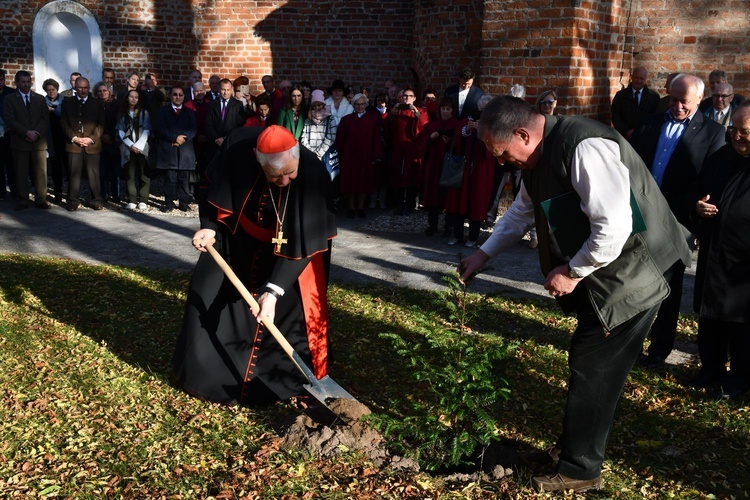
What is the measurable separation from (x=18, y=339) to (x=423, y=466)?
3.63 m

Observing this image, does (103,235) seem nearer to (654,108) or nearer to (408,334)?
(408,334)

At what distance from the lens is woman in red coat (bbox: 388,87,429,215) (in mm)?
11383

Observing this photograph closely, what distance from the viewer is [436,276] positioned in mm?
8156

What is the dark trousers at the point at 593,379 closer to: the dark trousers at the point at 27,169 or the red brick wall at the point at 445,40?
the red brick wall at the point at 445,40

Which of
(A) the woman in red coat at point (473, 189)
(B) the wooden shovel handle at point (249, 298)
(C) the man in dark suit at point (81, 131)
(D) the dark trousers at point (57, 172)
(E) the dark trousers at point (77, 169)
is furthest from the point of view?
(D) the dark trousers at point (57, 172)

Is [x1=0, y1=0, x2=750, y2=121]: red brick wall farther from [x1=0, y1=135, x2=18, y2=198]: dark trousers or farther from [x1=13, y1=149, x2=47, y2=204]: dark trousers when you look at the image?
[x1=13, y1=149, x2=47, y2=204]: dark trousers

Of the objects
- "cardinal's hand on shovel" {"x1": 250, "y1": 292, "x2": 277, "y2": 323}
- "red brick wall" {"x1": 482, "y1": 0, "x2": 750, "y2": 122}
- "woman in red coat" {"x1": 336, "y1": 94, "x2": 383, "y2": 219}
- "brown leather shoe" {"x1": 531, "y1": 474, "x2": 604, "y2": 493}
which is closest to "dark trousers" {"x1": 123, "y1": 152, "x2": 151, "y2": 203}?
"woman in red coat" {"x1": 336, "y1": 94, "x2": 383, "y2": 219}

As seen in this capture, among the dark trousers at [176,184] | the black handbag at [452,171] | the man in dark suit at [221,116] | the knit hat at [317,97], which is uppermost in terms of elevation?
the knit hat at [317,97]

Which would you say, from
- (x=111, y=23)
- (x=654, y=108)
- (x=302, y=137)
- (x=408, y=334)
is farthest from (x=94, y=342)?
(x=111, y=23)

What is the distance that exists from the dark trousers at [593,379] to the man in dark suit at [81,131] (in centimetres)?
966

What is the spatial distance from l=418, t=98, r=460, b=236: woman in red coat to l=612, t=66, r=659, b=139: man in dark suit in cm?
217

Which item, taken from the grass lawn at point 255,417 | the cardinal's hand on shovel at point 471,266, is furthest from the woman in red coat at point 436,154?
the cardinal's hand on shovel at point 471,266

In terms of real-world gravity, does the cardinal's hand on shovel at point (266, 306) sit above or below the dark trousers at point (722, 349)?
above

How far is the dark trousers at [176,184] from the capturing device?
12000mm
